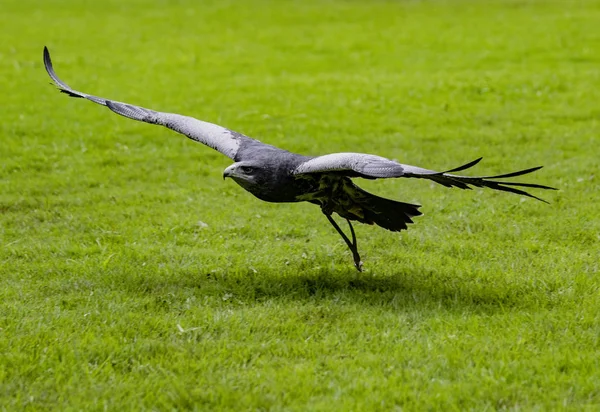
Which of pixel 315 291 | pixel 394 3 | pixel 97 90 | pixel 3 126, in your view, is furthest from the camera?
pixel 394 3

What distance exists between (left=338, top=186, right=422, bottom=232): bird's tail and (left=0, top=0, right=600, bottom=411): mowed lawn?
443 mm

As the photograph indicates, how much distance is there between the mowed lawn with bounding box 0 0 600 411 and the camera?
201 inches

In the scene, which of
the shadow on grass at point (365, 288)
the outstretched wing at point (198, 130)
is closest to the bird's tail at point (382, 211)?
the shadow on grass at point (365, 288)

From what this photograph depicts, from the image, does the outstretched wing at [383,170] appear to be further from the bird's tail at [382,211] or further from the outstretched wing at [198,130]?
the outstretched wing at [198,130]

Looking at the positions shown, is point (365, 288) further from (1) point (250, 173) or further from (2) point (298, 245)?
(2) point (298, 245)

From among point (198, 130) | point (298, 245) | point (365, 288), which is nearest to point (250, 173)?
point (198, 130)

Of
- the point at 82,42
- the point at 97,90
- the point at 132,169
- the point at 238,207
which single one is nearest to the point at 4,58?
the point at 82,42

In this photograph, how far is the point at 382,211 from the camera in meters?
6.98

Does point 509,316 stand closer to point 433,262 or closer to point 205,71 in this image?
point 433,262

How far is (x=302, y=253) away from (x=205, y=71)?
10.2 meters

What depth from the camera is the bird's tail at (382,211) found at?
22.6ft

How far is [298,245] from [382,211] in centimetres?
130

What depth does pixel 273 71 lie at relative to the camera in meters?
17.2

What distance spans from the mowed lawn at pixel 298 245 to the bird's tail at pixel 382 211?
0.44 metres
